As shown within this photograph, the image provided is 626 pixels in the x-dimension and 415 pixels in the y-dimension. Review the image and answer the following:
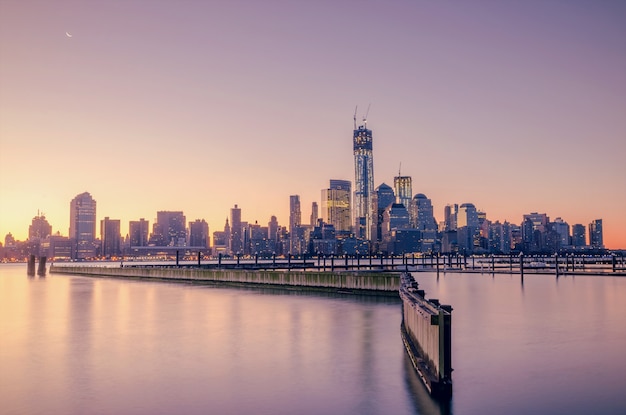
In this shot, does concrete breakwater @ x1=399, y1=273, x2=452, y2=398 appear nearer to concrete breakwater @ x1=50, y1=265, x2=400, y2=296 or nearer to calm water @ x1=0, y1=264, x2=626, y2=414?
calm water @ x1=0, y1=264, x2=626, y2=414

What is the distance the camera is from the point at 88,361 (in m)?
24.3

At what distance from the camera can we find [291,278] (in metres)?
65.8

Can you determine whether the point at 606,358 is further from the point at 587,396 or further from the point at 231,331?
the point at 231,331

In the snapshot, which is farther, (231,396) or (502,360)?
(502,360)

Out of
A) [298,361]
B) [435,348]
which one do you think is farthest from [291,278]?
[435,348]

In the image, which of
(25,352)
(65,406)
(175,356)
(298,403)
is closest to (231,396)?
(298,403)

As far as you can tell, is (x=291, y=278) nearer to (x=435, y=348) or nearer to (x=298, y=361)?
(x=298, y=361)

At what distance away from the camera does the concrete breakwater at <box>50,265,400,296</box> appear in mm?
51906

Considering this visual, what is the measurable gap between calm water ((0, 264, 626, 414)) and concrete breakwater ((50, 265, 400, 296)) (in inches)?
227

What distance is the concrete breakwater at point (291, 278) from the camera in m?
51.9

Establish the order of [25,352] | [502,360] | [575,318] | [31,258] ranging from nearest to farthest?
[502,360], [25,352], [575,318], [31,258]

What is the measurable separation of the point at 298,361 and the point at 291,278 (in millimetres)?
42484

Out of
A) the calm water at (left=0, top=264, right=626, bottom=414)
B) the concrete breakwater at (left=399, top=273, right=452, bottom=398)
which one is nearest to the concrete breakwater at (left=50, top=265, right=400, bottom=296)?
the calm water at (left=0, top=264, right=626, bottom=414)

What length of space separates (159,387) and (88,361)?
6.85 m
